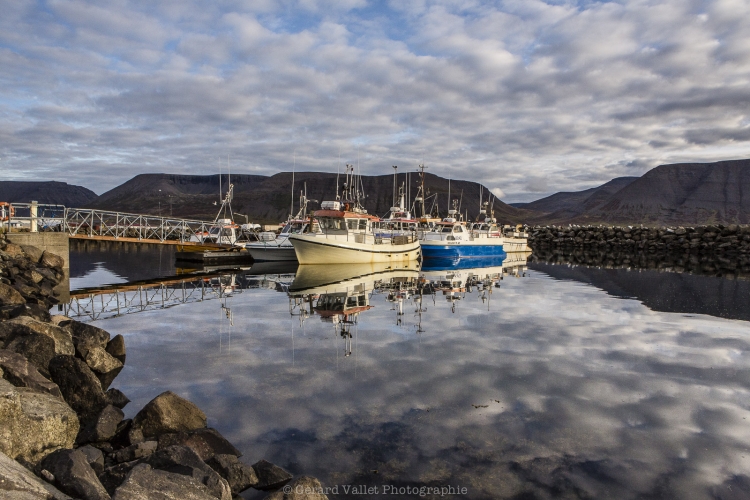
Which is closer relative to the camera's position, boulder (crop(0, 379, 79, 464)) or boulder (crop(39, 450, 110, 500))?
boulder (crop(39, 450, 110, 500))

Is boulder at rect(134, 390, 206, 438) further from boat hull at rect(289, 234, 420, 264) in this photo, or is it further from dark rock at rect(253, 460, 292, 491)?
boat hull at rect(289, 234, 420, 264)

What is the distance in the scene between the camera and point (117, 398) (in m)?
8.16

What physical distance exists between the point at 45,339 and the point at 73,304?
10464 millimetres

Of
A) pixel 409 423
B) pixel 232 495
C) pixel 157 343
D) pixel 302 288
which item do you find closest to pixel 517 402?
pixel 409 423

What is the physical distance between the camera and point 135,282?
24688 millimetres

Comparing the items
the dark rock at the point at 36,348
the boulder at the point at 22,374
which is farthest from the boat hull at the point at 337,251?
the boulder at the point at 22,374

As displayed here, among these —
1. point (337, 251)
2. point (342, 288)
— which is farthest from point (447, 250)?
point (342, 288)

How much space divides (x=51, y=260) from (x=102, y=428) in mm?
21189

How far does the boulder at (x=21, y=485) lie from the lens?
3.87 meters

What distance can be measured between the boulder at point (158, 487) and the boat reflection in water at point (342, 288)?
22.3 feet

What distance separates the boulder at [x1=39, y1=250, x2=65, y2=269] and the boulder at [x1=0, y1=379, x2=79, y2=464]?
2085cm

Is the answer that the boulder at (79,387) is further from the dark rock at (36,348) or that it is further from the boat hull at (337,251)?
the boat hull at (337,251)

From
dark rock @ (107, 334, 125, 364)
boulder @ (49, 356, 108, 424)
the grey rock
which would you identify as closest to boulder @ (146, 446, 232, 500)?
boulder @ (49, 356, 108, 424)

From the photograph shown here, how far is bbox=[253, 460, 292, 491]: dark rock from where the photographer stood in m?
5.84
